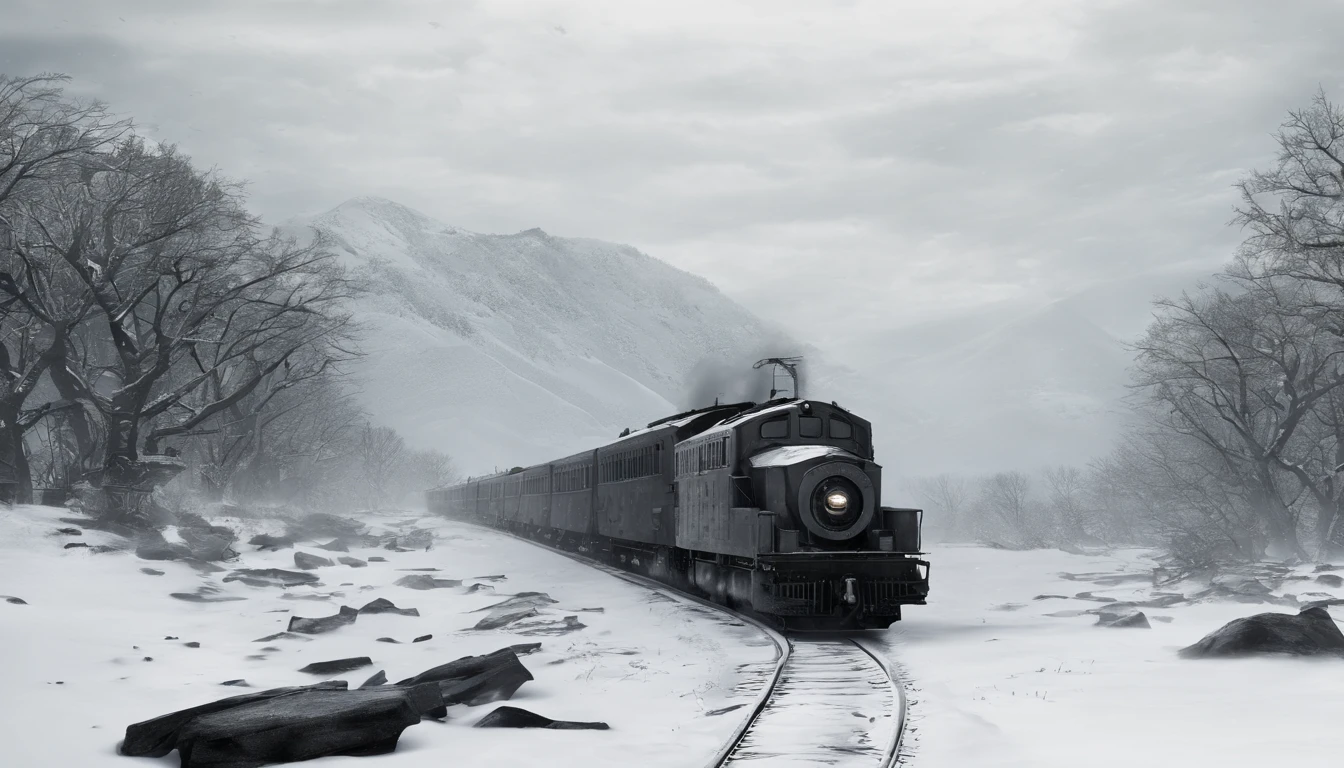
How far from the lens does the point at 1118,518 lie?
63.2 metres

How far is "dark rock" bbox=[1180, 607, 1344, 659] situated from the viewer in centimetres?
1345

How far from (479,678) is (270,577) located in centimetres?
1581

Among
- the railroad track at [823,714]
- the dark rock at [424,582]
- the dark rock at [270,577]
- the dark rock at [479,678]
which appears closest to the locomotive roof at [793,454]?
the railroad track at [823,714]

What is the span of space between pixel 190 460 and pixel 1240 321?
4606cm

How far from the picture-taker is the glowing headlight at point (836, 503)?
654 inches

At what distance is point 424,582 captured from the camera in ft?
87.8

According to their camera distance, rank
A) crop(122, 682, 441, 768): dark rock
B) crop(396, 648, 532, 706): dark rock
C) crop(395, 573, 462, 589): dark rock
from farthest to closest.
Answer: crop(395, 573, 462, 589): dark rock
crop(396, 648, 532, 706): dark rock
crop(122, 682, 441, 768): dark rock

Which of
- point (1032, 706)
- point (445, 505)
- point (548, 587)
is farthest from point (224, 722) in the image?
point (445, 505)

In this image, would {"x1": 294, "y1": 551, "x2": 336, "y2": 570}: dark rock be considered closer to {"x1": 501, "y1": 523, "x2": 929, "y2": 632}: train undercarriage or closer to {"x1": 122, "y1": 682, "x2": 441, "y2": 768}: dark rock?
{"x1": 501, "y1": 523, "x2": 929, "y2": 632}: train undercarriage

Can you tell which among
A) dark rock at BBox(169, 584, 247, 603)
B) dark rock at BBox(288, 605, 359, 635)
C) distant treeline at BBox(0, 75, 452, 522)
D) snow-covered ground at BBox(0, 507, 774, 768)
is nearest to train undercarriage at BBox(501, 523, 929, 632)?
snow-covered ground at BBox(0, 507, 774, 768)

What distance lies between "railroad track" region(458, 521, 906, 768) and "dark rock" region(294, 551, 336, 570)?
59.6ft

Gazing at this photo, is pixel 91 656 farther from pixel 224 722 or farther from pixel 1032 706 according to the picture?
pixel 1032 706

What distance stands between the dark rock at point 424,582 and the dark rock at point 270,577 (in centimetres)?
214

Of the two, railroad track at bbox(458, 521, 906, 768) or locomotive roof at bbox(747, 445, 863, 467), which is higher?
locomotive roof at bbox(747, 445, 863, 467)
